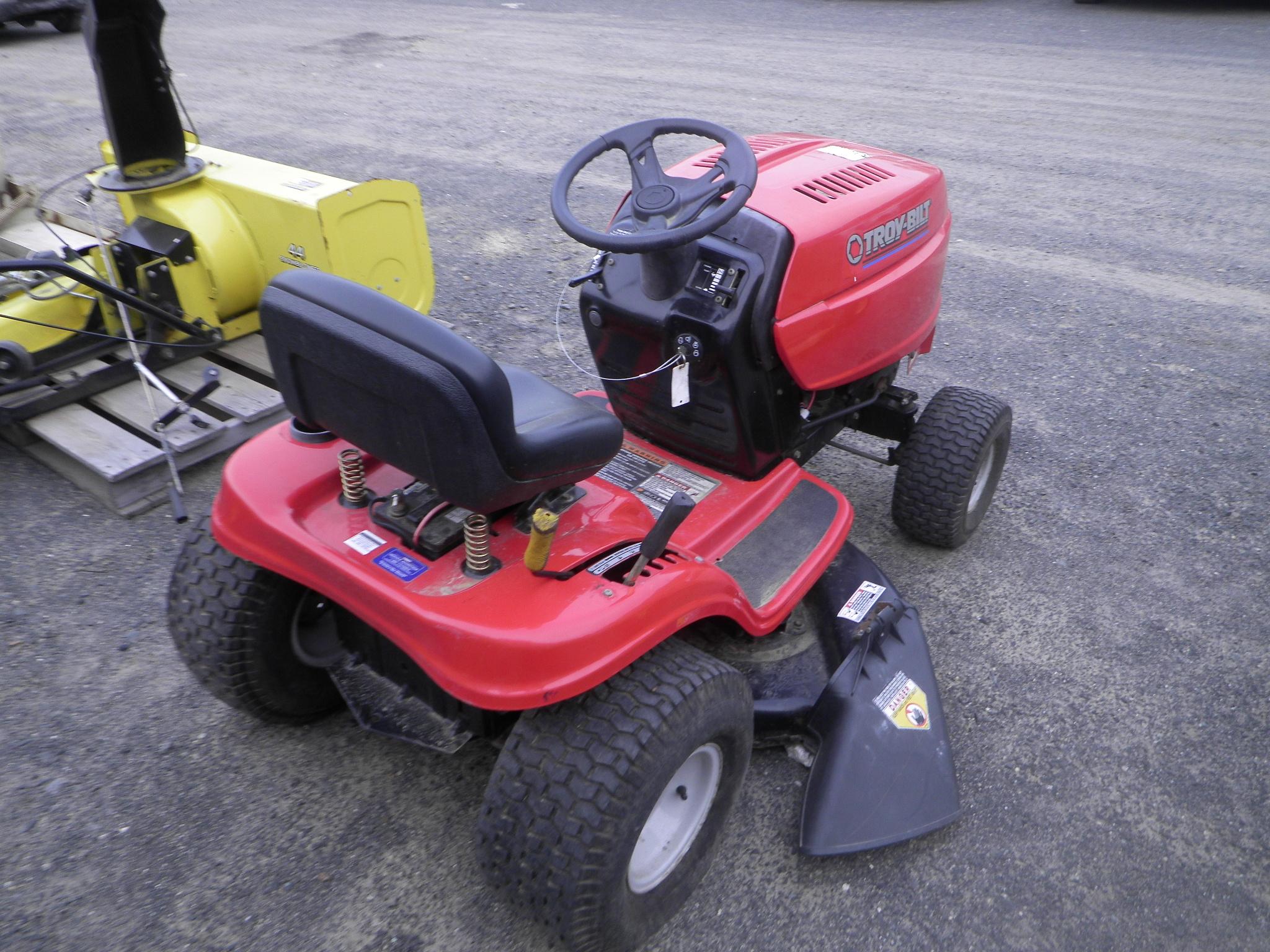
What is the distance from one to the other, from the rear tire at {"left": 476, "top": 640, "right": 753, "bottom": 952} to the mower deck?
0.29ft

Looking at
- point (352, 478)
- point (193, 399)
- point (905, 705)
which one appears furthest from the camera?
point (193, 399)

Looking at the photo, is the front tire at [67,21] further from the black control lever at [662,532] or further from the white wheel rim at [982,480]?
the black control lever at [662,532]

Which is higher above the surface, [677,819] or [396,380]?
[396,380]

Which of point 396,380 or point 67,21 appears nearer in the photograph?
point 396,380

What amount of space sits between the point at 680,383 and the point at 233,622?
1.22 metres

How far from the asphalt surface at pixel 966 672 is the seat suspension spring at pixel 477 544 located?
0.71m

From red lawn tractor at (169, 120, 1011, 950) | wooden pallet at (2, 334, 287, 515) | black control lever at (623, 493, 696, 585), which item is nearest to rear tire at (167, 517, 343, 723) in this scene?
red lawn tractor at (169, 120, 1011, 950)

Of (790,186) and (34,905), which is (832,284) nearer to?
(790,186)

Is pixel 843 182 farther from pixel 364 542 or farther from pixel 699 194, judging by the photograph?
pixel 364 542

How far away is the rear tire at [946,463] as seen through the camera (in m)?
2.91

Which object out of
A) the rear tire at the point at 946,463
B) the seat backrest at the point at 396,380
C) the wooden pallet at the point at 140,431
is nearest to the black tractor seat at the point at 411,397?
the seat backrest at the point at 396,380

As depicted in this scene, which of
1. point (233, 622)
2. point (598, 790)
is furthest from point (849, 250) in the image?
point (233, 622)

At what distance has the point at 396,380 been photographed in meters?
1.65

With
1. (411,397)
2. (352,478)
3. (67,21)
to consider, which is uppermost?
(411,397)
